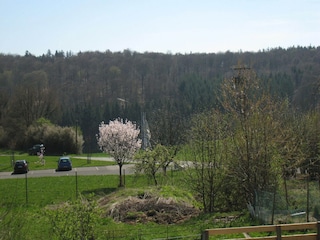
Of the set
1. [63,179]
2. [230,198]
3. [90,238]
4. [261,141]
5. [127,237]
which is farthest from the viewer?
[63,179]

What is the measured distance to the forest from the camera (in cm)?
6812

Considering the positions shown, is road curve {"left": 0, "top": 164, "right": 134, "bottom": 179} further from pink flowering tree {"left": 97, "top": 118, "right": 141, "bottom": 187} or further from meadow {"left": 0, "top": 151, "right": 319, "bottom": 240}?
pink flowering tree {"left": 97, "top": 118, "right": 141, "bottom": 187}

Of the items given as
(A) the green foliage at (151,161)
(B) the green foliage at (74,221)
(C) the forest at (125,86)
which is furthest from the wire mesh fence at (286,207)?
(C) the forest at (125,86)

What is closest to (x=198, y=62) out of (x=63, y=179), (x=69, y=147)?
(x=69, y=147)

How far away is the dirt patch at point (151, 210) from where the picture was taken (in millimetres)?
17922

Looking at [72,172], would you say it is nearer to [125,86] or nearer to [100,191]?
[100,191]

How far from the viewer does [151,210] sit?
18641mm

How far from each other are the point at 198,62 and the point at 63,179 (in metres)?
148

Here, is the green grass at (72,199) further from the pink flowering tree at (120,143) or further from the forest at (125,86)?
the forest at (125,86)

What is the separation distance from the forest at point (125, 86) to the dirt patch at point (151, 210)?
18.9 metres

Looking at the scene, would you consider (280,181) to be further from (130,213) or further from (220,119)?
(130,213)

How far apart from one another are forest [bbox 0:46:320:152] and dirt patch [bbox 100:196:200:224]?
18939 millimetres

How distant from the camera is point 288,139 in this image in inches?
782

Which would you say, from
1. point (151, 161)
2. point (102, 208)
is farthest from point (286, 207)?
point (151, 161)
